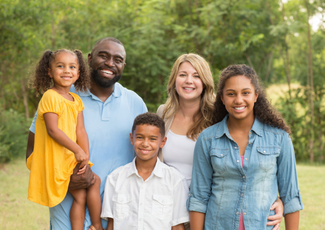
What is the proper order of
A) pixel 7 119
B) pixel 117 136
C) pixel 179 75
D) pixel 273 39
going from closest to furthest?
pixel 117 136, pixel 179 75, pixel 7 119, pixel 273 39

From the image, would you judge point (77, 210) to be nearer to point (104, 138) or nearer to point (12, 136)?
point (104, 138)

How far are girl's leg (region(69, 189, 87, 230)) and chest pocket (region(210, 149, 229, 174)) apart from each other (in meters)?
1.05

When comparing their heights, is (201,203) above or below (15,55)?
below

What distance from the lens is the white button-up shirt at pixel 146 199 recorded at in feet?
8.13

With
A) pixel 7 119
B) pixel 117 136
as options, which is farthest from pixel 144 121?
pixel 7 119

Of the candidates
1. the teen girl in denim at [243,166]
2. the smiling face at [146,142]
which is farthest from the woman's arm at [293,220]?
the smiling face at [146,142]

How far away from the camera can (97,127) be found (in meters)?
2.68

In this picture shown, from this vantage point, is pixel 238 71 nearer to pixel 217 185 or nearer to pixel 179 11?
pixel 217 185

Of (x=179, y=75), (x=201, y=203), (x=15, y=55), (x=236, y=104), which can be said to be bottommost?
(x=201, y=203)

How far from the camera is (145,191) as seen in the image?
254 cm

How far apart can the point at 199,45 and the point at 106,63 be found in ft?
28.0

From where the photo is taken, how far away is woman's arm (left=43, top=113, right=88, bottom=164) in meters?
2.36

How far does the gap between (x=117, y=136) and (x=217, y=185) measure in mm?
Result: 942

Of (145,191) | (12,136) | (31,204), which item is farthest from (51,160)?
(12,136)
